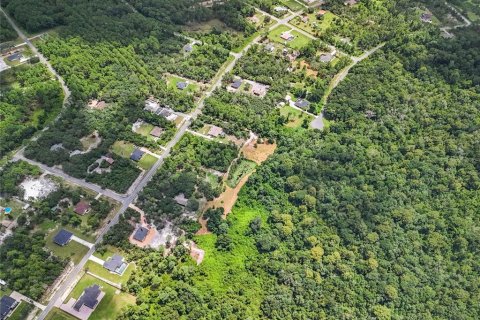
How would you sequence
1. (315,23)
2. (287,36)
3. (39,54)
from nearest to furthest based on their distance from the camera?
(39,54)
(287,36)
(315,23)

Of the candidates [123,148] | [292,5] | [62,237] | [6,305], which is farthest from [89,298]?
[292,5]

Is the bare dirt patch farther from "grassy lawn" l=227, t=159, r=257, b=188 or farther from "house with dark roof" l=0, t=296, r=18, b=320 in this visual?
"house with dark roof" l=0, t=296, r=18, b=320

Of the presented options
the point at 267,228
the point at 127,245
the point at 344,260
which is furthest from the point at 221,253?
the point at 344,260

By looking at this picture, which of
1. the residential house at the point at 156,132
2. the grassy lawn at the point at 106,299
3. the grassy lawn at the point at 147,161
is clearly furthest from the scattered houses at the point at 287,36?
the grassy lawn at the point at 106,299

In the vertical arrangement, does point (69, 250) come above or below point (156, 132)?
below

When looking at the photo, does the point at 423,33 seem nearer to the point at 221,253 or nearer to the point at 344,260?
the point at 344,260

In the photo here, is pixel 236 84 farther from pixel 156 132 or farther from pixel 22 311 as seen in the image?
pixel 22 311
